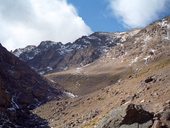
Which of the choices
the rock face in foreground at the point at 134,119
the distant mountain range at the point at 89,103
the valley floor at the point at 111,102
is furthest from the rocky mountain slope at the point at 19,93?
the rock face in foreground at the point at 134,119

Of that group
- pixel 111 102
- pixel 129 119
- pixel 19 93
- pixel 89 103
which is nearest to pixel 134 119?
pixel 129 119

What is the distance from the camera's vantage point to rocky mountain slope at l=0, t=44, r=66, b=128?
102 meters

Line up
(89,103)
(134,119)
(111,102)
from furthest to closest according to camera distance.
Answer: (89,103) < (111,102) < (134,119)

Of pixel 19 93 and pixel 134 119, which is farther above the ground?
pixel 19 93

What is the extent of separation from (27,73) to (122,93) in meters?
81.0

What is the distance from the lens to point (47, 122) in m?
113

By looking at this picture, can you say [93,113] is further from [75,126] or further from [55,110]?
[55,110]

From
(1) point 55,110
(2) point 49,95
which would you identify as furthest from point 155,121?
(2) point 49,95

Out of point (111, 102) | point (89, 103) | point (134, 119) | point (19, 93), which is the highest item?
point (19, 93)

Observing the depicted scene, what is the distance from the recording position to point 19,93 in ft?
470

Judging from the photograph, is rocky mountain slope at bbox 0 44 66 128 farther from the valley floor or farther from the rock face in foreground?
the rock face in foreground

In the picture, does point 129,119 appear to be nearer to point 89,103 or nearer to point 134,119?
point 134,119

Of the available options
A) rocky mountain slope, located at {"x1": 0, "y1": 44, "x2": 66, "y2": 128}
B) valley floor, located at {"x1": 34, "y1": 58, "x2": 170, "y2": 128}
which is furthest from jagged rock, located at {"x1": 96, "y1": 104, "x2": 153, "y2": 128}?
rocky mountain slope, located at {"x1": 0, "y1": 44, "x2": 66, "y2": 128}

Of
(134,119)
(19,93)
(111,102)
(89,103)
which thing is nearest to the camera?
(134,119)
